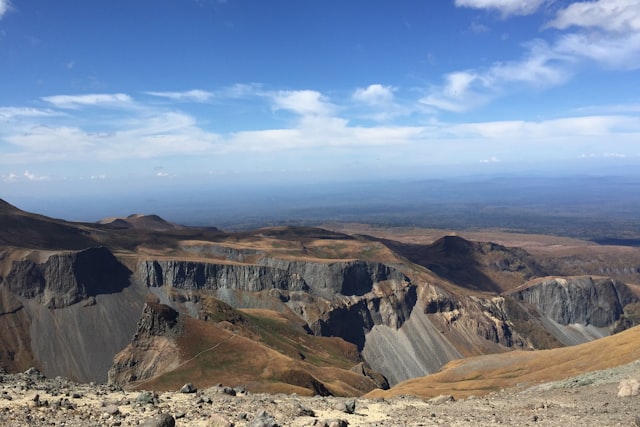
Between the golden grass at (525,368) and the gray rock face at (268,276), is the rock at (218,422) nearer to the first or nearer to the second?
A: the golden grass at (525,368)

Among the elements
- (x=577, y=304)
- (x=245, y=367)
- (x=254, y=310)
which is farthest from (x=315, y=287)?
(x=577, y=304)

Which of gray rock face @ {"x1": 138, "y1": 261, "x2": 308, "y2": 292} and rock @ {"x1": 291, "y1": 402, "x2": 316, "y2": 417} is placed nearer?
rock @ {"x1": 291, "y1": 402, "x2": 316, "y2": 417}

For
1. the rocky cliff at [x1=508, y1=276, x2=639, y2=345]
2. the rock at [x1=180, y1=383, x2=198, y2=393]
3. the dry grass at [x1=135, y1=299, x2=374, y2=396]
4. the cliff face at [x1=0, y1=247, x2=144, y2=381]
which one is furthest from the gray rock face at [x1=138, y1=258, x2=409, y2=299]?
the rock at [x1=180, y1=383, x2=198, y2=393]

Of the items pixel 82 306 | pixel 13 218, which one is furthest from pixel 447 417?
pixel 13 218

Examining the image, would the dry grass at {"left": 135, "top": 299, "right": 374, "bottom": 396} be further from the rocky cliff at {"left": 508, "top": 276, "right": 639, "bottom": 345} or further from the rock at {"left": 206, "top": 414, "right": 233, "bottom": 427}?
the rocky cliff at {"left": 508, "top": 276, "right": 639, "bottom": 345}

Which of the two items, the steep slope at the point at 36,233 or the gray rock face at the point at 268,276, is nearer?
the steep slope at the point at 36,233

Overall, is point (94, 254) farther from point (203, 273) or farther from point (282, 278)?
point (282, 278)

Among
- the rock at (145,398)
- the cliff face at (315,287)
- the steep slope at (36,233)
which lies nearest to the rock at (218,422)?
the rock at (145,398)

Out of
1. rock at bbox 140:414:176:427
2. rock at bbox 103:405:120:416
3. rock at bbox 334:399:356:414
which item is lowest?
rock at bbox 334:399:356:414
